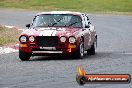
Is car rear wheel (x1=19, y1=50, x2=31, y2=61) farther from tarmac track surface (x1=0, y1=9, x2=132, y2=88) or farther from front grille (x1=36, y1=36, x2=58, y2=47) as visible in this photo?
front grille (x1=36, y1=36, x2=58, y2=47)

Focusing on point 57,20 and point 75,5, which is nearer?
point 57,20

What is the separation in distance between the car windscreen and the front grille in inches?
47.9

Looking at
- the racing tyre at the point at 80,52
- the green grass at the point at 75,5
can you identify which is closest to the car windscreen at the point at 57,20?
the racing tyre at the point at 80,52

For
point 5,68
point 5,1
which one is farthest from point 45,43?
point 5,1

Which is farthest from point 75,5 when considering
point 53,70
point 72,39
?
point 53,70

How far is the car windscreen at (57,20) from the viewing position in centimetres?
1619

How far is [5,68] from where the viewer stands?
12.8 m

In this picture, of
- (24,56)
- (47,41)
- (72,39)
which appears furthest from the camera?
(24,56)

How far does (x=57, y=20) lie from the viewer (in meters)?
16.3

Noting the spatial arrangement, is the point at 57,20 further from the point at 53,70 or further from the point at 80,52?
the point at 53,70

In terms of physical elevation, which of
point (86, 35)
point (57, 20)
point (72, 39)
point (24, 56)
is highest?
point (57, 20)

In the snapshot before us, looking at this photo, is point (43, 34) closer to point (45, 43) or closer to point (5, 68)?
point (45, 43)

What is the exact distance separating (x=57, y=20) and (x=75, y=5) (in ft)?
132

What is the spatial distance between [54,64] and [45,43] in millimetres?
1294
